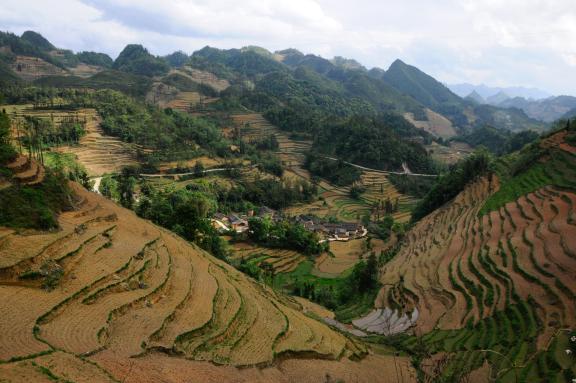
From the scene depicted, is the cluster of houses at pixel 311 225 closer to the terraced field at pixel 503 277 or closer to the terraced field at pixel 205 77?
the terraced field at pixel 503 277

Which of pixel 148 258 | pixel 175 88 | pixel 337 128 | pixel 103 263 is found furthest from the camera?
pixel 175 88

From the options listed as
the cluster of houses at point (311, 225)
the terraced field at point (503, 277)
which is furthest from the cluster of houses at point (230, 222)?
the terraced field at point (503, 277)

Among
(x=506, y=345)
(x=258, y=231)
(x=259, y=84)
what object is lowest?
(x=258, y=231)

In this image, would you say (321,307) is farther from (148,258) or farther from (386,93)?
(386,93)

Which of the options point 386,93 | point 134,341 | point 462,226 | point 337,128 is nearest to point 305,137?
point 337,128

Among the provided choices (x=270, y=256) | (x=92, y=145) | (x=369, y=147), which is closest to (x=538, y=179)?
(x=270, y=256)

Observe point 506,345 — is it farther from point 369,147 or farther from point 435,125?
point 435,125
